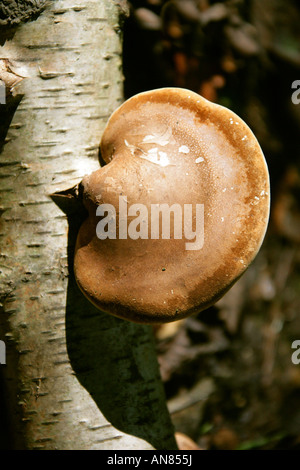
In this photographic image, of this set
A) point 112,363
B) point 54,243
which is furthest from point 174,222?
point 112,363

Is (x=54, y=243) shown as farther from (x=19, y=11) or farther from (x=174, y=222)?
(x=19, y=11)

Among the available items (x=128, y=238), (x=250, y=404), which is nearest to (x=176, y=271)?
(x=128, y=238)

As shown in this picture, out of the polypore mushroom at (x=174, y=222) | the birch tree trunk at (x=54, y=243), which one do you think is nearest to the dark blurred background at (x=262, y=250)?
the birch tree trunk at (x=54, y=243)

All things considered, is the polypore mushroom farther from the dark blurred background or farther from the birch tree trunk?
the dark blurred background

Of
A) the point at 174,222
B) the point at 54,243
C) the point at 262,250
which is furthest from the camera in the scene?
the point at 262,250

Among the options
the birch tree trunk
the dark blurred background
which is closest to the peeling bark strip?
the birch tree trunk

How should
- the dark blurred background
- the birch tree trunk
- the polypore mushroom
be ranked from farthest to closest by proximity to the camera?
the dark blurred background, the birch tree trunk, the polypore mushroom
